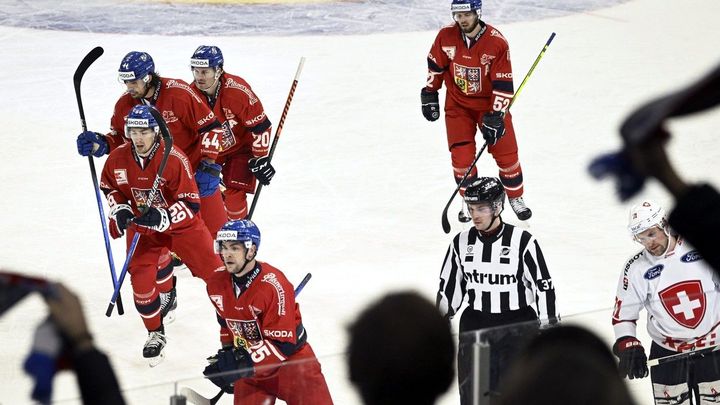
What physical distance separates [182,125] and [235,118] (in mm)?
320

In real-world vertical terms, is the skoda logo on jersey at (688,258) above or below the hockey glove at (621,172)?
above

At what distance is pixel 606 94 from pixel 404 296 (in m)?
6.78

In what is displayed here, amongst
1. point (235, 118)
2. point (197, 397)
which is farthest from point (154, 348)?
point (197, 397)

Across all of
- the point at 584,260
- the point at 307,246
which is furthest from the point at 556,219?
→ the point at 307,246

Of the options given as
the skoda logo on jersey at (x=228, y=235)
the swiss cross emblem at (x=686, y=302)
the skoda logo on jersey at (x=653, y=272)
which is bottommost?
the swiss cross emblem at (x=686, y=302)

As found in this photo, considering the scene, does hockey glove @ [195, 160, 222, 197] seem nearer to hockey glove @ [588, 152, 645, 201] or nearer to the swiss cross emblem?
the swiss cross emblem

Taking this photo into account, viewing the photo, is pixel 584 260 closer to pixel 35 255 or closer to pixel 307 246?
pixel 307 246

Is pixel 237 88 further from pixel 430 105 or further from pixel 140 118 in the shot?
pixel 430 105

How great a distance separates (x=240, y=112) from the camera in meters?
5.59

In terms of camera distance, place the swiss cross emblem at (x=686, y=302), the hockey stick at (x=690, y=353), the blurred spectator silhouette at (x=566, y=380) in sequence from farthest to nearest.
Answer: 1. the swiss cross emblem at (x=686, y=302)
2. the hockey stick at (x=690, y=353)
3. the blurred spectator silhouette at (x=566, y=380)

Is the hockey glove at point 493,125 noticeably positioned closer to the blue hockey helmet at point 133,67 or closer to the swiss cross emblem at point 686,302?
the blue hockey helmet at point 133,67

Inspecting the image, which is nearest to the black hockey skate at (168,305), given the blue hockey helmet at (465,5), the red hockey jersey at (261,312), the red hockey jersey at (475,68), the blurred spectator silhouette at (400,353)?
the red hockey jersey at (261,312)

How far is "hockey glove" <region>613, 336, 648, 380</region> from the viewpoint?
3.06 m

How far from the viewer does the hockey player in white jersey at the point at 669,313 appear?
3082 millimetres
